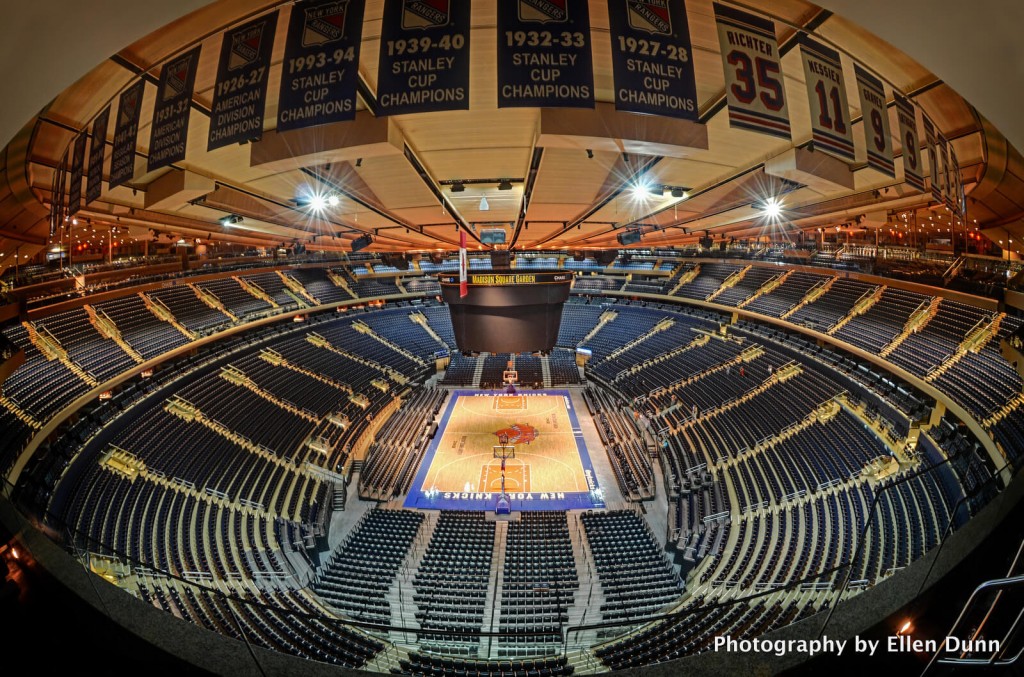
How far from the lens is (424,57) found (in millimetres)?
4500

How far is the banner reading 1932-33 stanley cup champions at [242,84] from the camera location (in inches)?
194

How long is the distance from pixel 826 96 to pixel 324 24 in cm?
541

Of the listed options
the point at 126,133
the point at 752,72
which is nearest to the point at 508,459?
the point at 126,133

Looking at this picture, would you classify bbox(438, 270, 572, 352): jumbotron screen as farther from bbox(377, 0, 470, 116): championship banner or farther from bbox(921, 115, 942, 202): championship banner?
bbox(377, 0, 470, 116): championship banner

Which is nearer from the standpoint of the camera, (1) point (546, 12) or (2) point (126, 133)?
(1) point (546, 12)

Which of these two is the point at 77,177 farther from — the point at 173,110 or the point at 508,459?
the point at 508,459

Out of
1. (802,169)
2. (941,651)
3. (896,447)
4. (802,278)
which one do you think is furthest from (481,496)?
(802,278)

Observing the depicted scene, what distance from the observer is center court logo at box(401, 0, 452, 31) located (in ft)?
14.4

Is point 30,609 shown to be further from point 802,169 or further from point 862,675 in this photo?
point 802,169

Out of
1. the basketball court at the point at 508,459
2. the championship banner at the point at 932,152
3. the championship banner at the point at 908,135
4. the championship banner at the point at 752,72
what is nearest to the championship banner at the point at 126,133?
the championship banner at the point at 752,72

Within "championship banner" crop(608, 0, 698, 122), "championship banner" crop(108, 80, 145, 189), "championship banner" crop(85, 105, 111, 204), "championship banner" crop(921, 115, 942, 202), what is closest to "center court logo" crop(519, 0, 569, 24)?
"championship banner" crop(608, 0, 698, 122)

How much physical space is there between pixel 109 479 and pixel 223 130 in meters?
13.5

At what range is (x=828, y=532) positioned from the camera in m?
12.8

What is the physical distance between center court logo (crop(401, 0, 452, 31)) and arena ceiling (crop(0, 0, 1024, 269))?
66 centimetres
